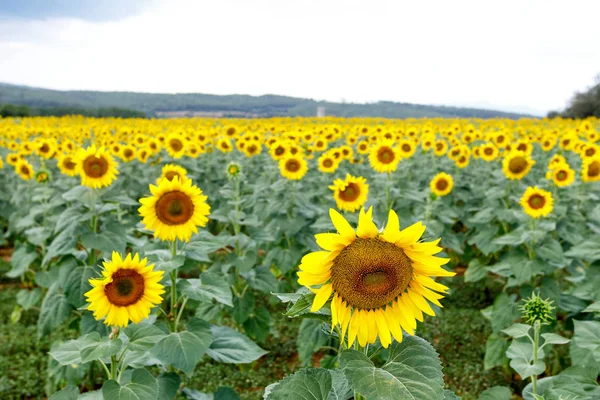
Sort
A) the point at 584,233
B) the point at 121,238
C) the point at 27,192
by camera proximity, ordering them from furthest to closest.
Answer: the point at 27,192
the point at 584,233
the point at 121,238

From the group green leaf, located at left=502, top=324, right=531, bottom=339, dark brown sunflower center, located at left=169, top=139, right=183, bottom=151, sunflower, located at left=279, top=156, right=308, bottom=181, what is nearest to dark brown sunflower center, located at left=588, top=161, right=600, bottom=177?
sunflower, located at left=279, top=156, right=308, bottom=181

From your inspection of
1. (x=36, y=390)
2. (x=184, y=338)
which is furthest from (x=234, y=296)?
(x=184, y=338)

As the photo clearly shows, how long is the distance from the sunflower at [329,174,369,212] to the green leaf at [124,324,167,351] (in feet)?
7.74

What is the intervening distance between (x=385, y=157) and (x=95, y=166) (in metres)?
3.31

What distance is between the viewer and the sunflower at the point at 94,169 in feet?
11.5

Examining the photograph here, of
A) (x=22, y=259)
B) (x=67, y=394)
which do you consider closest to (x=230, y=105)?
(x=22, y=259)

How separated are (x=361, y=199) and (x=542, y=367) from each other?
2349 millimetres

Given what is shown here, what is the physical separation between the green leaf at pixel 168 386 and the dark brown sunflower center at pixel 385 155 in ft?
12.9

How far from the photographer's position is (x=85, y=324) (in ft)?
10.4

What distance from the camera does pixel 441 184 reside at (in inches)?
230

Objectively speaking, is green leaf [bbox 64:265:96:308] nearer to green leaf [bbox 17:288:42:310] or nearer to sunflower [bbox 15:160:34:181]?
green leaf [bbox 17:288:42:310]

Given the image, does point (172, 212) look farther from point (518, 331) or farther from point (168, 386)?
point (518, 331)

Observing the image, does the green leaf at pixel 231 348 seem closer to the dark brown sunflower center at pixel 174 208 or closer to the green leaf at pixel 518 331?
the dark brown sunflower center at pixel 174 208

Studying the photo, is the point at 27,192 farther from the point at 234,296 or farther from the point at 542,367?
the point at 542,367
